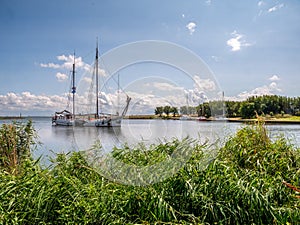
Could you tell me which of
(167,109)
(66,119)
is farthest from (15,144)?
(66,119)

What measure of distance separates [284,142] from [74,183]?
2745 mm

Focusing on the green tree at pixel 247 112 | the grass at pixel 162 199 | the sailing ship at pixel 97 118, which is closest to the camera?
the grass at pixel 162 199

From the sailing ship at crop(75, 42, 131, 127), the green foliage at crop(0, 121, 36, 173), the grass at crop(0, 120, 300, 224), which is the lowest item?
the grass at crop(0, 120, 300, 224)

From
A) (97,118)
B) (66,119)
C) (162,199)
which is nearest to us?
(162,199)

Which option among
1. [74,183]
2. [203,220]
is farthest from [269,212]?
[74,183]

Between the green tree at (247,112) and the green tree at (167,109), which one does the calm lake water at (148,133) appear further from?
the green tree at (247,112)

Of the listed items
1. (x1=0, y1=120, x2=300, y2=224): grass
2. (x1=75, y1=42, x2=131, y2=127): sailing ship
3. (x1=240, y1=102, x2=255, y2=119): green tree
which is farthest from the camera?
(x1=240, y1=102, x2=255, y2=119): green tree

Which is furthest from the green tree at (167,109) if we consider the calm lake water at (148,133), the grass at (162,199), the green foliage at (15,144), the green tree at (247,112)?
the green tree at (247,112)

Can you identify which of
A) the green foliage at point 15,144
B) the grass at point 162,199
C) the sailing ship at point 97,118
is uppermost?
the sailing ship at point 97,118

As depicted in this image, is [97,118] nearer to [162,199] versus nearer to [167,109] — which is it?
[167,109]

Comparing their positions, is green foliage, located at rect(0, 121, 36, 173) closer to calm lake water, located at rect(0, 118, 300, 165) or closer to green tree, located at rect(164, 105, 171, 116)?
calm lake water, located at rect(0, 118, 300, 165)

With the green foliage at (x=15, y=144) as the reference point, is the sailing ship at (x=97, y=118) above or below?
above

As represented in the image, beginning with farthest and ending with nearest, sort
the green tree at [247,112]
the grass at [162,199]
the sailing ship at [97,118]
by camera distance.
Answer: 1. the green tree at [247,112]
2. the sailing ship at [97,118]
3. the grass at [162,199]

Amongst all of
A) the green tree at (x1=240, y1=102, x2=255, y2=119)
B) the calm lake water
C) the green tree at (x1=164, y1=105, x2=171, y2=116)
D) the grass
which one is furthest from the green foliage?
the green tree at (x1=240, y1=102, x2=255, y2=119)
